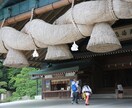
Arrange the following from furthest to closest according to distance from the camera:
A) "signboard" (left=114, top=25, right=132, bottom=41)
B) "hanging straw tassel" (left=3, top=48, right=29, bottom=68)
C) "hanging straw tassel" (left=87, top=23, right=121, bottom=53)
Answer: "signboard" (left=114, top=25, right=132, bottom=41) < "hanging straw tassel" (left=3, top=48, right=29, bottom=68) < "hanging straw tassel" (left=87, top=23, right=121, bottom=53)

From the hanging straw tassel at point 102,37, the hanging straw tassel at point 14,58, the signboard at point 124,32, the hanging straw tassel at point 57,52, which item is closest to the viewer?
the hanging straw tassel at point 102,37

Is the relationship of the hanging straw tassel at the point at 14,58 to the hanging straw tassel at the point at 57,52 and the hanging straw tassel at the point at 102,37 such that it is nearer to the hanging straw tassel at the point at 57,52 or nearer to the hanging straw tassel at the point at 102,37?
the hanging straw tassel at the point at 57,52

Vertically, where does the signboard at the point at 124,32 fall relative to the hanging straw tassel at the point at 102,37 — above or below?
above

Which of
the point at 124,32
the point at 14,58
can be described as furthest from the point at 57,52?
the point at 124,32

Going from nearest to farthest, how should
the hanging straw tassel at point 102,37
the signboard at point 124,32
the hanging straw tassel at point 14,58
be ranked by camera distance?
1. the hanging straw tassel at point 102,37
2. the hanging straw tassel at point 14,58
3. the signboard at point 124,32

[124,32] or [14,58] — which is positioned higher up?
[124,32]

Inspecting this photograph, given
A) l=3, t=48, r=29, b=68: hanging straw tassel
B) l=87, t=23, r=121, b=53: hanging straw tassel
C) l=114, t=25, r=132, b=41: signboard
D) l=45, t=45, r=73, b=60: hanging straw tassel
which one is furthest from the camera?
l=114, t=25, r=132, b=41: signboard

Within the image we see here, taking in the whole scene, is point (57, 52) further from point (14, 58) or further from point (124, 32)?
point (124, 32)

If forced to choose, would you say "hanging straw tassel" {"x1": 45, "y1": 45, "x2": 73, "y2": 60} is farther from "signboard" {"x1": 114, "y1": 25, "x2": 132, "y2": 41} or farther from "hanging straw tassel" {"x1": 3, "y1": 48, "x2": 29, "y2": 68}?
"signboard" {"x1": 114, "y1": 25, "x2": 132, "y2": 41}

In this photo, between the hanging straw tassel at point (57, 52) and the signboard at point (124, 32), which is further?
the signboard at point (124, 32)

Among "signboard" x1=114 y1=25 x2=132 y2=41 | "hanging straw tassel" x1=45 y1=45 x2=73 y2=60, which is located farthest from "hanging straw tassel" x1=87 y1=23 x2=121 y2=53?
"signboard" x1=114 y1=25 x2=132 y2=41

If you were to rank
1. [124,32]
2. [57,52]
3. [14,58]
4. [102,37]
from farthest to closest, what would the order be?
1. [124,32]
2. [14,58]
3. [57,52]
4. [102,37]

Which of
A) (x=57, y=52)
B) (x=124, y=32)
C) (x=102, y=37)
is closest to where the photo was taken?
(x=102, y=37)

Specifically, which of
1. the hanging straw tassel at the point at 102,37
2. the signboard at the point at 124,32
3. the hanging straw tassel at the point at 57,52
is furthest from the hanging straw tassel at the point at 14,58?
the signboard at the point at 124,32
